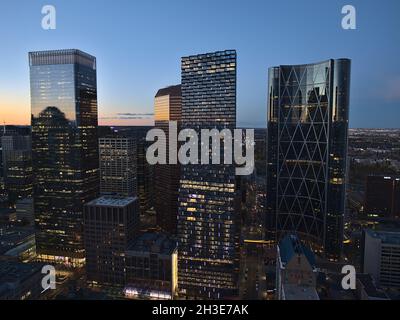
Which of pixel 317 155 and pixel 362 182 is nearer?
pixel 317 155

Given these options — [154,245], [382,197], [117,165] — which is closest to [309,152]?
[382,197]

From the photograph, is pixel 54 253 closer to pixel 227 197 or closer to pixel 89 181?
pixel 89 181

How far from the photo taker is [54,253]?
6081 centimetres

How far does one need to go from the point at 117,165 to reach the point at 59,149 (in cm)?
1543

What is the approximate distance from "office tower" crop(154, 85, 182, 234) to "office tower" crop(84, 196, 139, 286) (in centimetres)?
1830

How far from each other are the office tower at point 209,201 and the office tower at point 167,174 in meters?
17.9

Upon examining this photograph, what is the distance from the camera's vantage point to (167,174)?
68375 mm

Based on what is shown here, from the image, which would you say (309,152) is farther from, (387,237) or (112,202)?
(112,202)

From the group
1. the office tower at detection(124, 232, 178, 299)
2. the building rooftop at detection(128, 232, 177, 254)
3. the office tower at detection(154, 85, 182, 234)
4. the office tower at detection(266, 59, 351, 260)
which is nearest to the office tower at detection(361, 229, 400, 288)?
the office tower at detection(266, 59, 351, 260)

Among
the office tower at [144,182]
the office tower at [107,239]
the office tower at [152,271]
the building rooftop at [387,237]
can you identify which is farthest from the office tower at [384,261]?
the office tower at [144,182]

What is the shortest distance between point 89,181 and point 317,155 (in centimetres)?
4781

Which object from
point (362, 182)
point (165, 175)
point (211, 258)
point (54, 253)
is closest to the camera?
point (211, 258)

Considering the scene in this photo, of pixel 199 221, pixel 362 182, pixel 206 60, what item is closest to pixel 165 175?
pixel 199 221

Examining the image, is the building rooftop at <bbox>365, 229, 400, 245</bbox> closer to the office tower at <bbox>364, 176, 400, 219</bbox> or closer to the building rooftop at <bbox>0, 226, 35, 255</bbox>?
the office tower at <bbox>364, 176, 400, 219</bbox>
